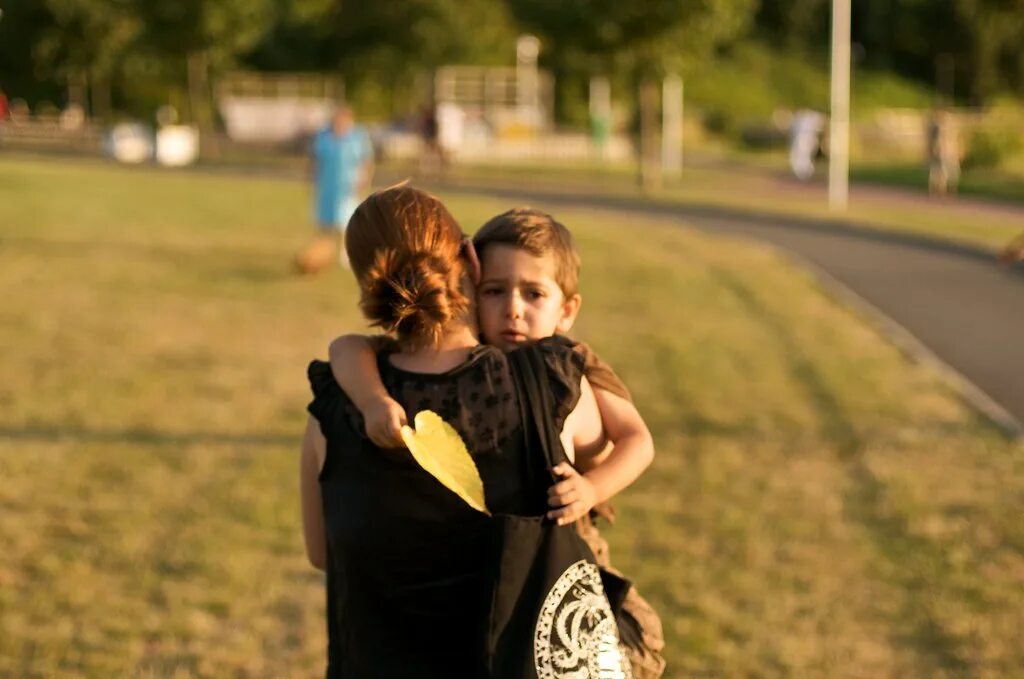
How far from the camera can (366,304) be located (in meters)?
2.64

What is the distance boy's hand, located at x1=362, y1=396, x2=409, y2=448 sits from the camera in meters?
2.53

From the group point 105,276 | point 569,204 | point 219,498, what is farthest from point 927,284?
point 569,204

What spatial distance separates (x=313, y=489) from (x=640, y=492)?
15.9 feet

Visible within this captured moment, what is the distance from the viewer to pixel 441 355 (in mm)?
2660

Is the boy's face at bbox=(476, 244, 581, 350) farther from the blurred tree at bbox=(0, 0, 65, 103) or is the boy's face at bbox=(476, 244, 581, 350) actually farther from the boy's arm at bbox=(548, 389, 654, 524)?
the blurred tree at bbox=(0, 0, 65, 103)

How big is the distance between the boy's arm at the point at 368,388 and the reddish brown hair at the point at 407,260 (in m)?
0.08

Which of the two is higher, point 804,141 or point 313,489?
point 313,489

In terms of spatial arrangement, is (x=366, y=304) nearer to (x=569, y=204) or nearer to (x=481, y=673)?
(x=481, y=673)

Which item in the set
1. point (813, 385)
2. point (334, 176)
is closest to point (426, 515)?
point (813, 385)

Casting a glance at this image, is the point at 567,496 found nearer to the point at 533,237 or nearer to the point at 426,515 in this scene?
the point at 426,515

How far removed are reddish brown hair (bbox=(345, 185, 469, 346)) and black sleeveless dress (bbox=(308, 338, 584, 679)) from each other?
9 centimetres

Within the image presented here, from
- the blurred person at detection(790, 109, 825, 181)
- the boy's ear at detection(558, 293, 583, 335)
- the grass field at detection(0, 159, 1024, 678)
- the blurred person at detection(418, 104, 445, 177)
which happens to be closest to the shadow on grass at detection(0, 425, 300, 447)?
the grass field at detection(0, 159, 1024, 678)

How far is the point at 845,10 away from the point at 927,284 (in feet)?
39.5

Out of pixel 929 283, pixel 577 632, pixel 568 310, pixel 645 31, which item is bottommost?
pixel 929 283
